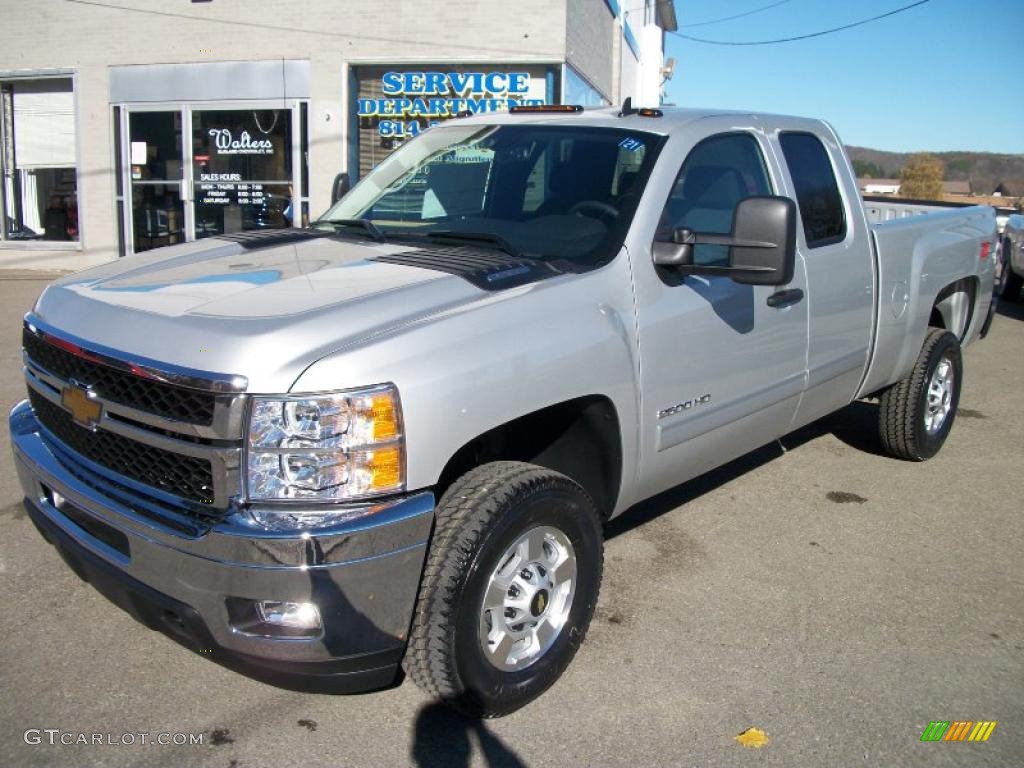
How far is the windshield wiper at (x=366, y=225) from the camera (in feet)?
12.8

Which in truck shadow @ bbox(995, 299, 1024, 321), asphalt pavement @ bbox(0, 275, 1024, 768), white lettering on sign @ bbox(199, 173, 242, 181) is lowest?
asphalt pavement @ bbox(0, 275, 1024, 768)

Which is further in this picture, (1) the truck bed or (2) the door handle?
(1) the truck bed

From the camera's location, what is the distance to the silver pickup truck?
8.36 feet

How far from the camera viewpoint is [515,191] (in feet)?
13.1

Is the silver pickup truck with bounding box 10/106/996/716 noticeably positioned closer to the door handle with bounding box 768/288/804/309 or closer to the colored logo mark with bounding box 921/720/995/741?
the door handle with bounding box 768/288/804/309

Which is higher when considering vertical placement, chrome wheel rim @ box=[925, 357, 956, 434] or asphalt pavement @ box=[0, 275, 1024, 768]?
chrome wheel rim @ box=[925, 357, 956, 434]

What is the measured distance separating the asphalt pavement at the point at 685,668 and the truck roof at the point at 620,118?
76.4 inches

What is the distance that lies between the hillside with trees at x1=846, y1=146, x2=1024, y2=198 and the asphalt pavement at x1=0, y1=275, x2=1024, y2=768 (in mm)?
33036

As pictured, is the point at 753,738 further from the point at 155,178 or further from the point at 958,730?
the point at 155,178

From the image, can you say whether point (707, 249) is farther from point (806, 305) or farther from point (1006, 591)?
point (1006, 591)

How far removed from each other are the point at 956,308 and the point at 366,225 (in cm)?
412

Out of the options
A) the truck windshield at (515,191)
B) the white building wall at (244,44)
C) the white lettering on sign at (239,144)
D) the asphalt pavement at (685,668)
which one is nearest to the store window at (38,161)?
the white building wall at (244,44)

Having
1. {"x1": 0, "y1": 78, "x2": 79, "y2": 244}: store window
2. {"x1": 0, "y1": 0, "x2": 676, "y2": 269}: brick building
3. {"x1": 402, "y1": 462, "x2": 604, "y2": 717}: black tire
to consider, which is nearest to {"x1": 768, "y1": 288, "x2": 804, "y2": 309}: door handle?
{"x1": 402, "y1": 462, "x2": 604, "y2": 717}: black tire

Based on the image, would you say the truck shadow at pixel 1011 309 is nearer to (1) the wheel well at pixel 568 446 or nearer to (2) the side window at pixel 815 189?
(2) the side window at pixel 815 189
